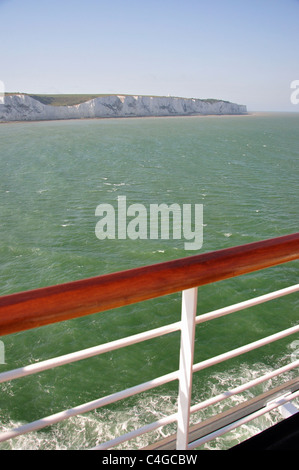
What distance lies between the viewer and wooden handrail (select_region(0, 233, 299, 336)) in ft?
1.77

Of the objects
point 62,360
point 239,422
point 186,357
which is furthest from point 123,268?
point 62,360

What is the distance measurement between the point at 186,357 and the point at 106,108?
265 feet

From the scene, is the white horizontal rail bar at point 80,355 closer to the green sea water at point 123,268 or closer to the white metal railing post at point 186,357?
the white metal railing post at point 186,357

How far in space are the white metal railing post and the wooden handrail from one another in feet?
0.21

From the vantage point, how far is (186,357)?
758 mm

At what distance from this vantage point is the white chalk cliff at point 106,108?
63.1 m

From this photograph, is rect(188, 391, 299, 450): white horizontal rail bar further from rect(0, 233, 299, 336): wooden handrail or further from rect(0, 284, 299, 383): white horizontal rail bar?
rect(0, 233, 299, 336): wooden handrail

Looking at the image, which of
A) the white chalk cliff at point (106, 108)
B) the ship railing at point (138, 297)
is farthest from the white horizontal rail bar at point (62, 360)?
the white chalk cliff at point (106, 108)

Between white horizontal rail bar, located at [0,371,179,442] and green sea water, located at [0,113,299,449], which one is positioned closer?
white horizontal rail bar, located at [0,371,179,442]

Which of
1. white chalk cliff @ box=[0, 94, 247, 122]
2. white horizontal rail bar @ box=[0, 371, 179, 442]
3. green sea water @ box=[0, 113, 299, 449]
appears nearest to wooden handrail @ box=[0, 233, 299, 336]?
white horizontal rail bar @ box=[0, 371, 179, 442]

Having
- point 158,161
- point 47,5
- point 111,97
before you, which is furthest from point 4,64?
point 158,161

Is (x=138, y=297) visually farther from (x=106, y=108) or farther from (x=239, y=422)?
(x=106, y=108)

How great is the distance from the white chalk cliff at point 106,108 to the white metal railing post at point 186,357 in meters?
67.0
